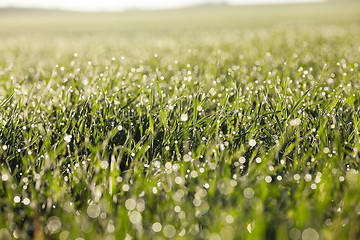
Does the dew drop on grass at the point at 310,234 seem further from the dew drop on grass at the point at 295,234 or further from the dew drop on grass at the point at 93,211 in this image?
the dew drop on grass at the point at 93,211

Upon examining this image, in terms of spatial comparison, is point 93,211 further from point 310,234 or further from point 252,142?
point 252,142

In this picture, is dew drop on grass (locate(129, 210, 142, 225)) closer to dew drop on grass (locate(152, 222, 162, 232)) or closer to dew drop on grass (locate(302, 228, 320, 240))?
dew drop on grass (locate(152, 222, 162, 232))

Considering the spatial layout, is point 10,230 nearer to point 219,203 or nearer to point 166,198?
point 166,198

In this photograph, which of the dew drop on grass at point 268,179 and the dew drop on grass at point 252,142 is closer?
the dew drop on grass at point 268,179

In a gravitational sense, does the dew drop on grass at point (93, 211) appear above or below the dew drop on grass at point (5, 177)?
below

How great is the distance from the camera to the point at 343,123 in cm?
198

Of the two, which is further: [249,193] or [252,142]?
[252,142]

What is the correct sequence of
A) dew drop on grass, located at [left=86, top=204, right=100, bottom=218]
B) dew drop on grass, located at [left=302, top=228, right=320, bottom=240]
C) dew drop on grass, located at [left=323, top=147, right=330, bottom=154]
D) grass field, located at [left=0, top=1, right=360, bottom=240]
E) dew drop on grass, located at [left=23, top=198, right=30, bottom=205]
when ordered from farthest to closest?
dew drop on grass, located at [left=323, top=147, right=330, bottom=154]
dew drop on grass, located at [left=23, top=198, right=30, bottom=205]
dew drop on grass, located at [left=86, top=204, right=100, bottom=218]
grass field, located at [left=0, top=1, right=360, bottom=240]
dew drop on grass, located at [left=302, top=228, right=320, bottom=240]

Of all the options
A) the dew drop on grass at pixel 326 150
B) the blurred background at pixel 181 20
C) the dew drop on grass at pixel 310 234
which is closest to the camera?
the dew drop on grass at pixel 310 234

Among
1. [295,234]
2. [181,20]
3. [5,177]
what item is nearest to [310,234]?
[295,234]

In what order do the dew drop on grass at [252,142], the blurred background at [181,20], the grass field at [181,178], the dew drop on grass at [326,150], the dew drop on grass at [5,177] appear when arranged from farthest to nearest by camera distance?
the blurred background at [181,20] → the dew drop on grass at [252,142] → the dew drop on grass at [326,150] → the dew drop on grass at [5,177] → the grass field at [181,178]

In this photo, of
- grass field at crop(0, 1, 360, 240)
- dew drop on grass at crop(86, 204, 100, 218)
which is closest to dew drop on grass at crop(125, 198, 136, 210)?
grass field at crop(0, 1, 360, 240)

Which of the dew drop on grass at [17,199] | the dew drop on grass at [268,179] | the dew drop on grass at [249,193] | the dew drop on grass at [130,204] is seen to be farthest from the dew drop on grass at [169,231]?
the dew drop on grass at [17,199]

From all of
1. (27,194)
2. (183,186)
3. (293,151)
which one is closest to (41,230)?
(27,194)
